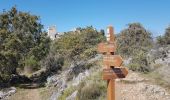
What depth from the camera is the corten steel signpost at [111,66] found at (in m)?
10.3

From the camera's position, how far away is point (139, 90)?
54.4 feet

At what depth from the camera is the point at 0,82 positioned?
33844 millimetres

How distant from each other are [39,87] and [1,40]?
19.2 feet

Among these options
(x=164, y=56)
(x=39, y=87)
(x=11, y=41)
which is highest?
(x=11, y=41)

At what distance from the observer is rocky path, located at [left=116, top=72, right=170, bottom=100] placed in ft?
52.0

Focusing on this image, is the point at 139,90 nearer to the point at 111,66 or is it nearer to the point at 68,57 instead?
the point at 111,66

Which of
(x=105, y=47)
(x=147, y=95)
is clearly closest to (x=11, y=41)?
(x=147, y=95)

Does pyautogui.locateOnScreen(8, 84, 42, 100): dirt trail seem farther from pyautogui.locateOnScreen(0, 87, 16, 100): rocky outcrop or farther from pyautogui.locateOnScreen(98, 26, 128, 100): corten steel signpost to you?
pyautogui.locateOnScreen(98, 26, 128, 100): corten steel signpost

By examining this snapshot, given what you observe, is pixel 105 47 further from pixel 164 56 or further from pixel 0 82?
pixel 0 82

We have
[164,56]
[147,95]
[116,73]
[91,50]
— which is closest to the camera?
[116,73]

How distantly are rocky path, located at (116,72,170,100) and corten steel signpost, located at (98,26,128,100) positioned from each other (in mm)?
5566

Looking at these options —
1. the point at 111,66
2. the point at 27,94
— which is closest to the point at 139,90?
the point at 111,66

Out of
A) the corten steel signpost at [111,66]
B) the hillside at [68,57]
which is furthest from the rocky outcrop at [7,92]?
the corten steel signpost at [111,66]

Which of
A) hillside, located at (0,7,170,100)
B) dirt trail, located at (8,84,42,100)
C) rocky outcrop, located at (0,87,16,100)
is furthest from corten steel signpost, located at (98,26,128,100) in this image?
rocky outcrop, located at (0,87,16,100)
